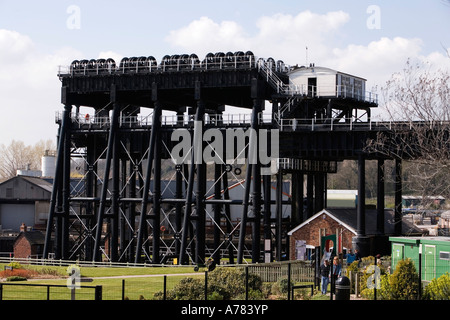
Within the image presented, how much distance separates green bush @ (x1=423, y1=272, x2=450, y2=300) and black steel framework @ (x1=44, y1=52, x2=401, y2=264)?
80.4 ft

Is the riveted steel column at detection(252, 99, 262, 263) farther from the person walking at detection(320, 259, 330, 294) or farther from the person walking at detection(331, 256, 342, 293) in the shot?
the person walking at detection(320, 259, 330, 294)

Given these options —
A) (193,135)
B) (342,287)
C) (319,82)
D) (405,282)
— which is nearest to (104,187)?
(193,135)

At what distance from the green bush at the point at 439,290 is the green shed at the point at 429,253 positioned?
5889mm


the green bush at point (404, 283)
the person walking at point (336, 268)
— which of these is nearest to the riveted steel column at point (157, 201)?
the person walking at point (336, 268)

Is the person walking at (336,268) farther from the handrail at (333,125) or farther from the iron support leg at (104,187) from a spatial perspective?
the iron support leg at (104,187)

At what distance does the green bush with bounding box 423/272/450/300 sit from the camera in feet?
109

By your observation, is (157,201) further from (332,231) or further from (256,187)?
(332,231)

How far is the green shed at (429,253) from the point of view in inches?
1587

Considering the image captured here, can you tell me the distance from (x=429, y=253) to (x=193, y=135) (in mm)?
28631

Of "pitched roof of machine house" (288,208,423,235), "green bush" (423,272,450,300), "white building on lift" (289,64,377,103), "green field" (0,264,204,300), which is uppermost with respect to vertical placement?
"white building on lift" (289,64,377,103)

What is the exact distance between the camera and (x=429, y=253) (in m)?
41.8

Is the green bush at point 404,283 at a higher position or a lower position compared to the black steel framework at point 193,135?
lower

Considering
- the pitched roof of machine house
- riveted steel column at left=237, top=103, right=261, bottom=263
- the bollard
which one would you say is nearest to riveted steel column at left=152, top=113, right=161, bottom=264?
riveted steel column at left=237, top=103, right=261, bottom=263
